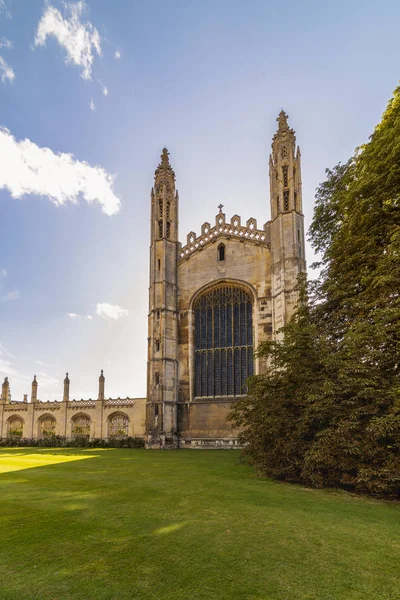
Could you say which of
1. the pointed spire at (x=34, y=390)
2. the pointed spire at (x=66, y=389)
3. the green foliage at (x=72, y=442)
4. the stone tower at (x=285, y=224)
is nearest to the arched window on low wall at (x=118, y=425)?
the green foliage at (x=72, y=442)

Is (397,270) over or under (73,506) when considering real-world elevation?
over

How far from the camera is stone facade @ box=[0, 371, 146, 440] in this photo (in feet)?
83.3

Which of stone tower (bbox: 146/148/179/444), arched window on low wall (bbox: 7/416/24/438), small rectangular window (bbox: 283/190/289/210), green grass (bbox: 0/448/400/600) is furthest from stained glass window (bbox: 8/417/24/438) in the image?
small rectangular window (bbox: 283/190/289/210)

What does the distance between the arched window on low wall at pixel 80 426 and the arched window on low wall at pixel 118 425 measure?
181cm

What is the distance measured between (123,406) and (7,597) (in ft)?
75.9

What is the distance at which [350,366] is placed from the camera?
8320 millimetres

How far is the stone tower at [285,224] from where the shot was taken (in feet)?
69.7

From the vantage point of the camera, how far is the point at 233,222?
2531 centimetres

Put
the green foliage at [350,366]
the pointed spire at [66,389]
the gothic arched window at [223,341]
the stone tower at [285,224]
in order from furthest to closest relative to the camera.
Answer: the pointed spire at [66,389] → the gothic arched window at [223,341] → the stone tower at [285,224] → the green foliage at [350,366]

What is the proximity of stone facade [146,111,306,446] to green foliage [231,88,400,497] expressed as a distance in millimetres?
10165

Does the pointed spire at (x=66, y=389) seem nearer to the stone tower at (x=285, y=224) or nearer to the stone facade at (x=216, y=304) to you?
the stone facade at (x=216, y=304)

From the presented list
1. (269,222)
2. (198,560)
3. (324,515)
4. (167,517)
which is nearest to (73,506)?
(167,517)

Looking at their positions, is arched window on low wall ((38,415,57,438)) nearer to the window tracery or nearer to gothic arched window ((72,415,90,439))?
gothic arched window ((72,415,90,439))

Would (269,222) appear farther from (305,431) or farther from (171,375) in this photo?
(305,431)
